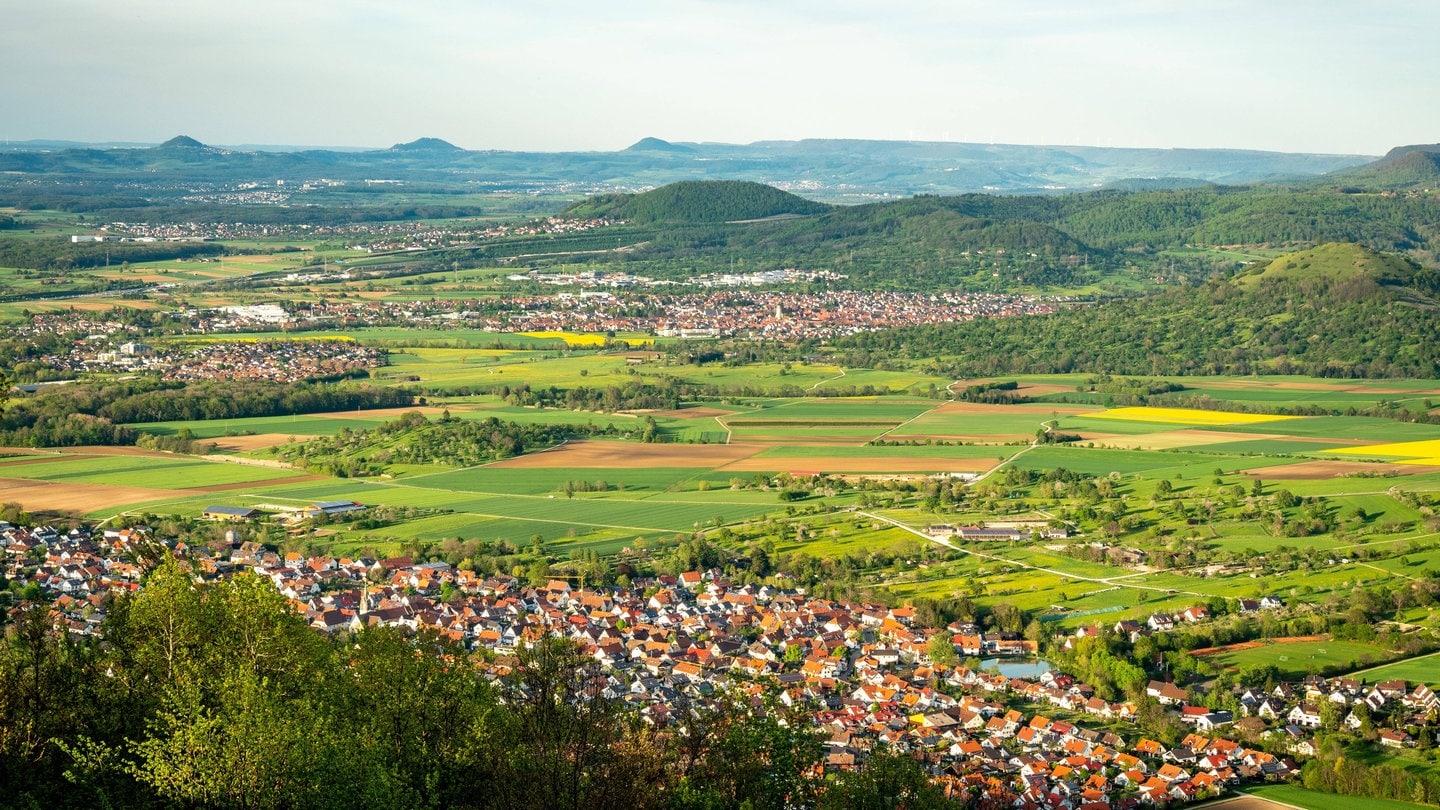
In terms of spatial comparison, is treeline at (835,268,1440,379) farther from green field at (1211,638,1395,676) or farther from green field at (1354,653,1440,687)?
green field at (1354,653,1440,687)

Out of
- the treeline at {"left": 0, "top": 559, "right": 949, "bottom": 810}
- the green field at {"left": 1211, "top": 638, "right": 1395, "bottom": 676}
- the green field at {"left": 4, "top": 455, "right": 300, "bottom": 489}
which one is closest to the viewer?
the treeline at {"left": 0, "top": 559, "right": 949, "bottom": 810}

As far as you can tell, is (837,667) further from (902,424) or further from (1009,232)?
(1009,232)

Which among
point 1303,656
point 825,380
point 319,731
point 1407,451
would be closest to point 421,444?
point 825,380

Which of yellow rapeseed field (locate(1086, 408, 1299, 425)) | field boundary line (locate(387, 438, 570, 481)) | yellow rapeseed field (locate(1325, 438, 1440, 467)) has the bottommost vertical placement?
field boundary line (locate(387, 438, 570, 481))

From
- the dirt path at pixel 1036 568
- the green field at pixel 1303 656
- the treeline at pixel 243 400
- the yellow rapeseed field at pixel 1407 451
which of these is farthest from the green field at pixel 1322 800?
the treeline at pixel 243 400

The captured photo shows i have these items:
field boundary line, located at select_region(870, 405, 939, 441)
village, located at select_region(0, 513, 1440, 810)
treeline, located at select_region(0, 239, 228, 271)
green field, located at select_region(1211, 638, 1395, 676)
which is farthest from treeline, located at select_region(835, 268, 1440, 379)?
treeline, located at select_region(0, 239, 228, 271)

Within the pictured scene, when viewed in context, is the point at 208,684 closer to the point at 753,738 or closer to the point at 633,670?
the point at 753,738
